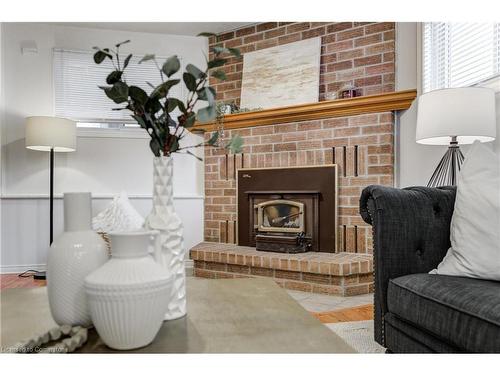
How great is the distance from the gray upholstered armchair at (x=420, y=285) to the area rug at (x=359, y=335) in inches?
11.0

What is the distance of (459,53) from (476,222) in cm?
175

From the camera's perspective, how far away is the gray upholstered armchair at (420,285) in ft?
3.99

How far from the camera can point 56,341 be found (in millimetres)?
873

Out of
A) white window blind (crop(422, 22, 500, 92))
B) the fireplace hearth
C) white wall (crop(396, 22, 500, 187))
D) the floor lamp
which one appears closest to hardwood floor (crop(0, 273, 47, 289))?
the floor lamp

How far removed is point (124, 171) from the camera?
13.9 ft

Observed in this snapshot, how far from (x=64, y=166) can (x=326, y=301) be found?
2826 mm

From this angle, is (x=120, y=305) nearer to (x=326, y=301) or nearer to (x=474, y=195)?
(x=474, y=195)

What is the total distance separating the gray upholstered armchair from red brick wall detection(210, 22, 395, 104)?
5.99 feet

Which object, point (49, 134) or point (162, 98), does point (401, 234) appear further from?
point (49, 134)

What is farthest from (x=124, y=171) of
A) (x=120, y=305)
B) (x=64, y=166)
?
(x=120, y=305)

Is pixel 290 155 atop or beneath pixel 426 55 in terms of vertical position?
beneath

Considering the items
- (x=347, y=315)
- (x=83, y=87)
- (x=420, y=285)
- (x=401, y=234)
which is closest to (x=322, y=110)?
(x=347, y=315)

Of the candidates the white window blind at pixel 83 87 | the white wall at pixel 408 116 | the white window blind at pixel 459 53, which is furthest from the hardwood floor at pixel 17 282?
the white window blind at pixel 459 53

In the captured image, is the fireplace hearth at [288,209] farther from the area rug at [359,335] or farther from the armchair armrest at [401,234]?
the armchair armrest at [401,234]
